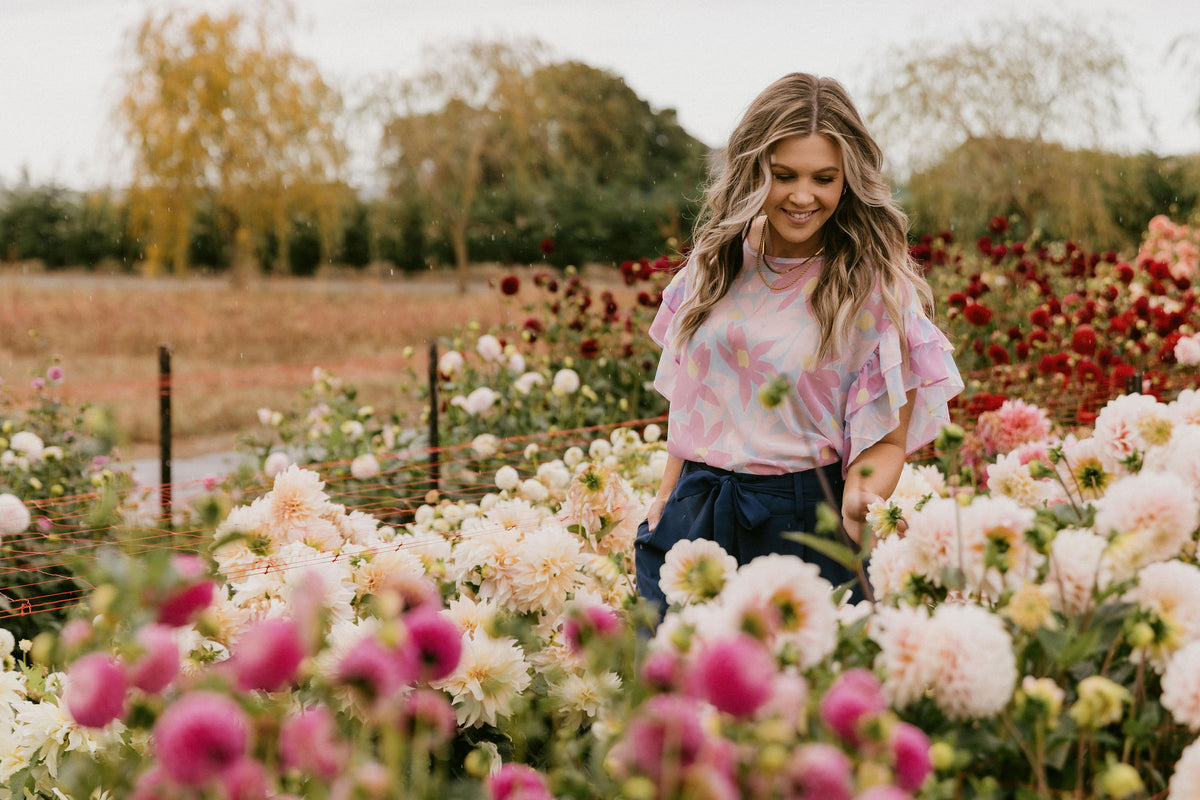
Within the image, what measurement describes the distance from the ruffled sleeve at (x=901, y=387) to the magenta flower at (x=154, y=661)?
1200 mm

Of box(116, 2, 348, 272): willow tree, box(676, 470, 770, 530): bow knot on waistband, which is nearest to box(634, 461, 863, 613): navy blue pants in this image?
box(676, 470, 770, 530): bow knot on waistband

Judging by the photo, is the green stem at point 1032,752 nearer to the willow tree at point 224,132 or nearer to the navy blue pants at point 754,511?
the navy blue pants at point 754,511

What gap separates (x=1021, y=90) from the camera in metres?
11.7

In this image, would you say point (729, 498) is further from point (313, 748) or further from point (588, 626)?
point (313, 748)

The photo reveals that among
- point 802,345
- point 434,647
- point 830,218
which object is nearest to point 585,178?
point 830,218

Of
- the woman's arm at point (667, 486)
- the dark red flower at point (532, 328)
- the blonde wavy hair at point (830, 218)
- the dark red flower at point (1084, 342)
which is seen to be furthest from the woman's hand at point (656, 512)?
the dark red flower at point (532, 328)

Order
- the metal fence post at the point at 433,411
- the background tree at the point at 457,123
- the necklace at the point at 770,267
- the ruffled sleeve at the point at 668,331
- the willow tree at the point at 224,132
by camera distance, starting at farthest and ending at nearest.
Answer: the background tree at the point at 457,123
the willow tree at the point at 224,132
the metal fence post at the point at 433,411
the ruffled sleeve at the point at 668,331
the necklace at the point at 770,267

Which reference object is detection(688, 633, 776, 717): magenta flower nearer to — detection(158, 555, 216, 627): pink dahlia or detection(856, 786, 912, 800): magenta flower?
detection(856, 786, 912, 800): magenta flower

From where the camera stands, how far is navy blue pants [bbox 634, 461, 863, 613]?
1623 mm

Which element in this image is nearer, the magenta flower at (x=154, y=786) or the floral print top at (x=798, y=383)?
the magenta flower at (x=154, y=786)

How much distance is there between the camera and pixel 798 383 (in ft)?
5.40

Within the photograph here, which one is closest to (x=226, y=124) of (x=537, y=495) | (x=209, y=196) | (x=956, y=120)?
(x=209, y=196)

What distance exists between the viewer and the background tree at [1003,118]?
1145 cm

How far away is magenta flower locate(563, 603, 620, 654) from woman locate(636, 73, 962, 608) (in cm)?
90
